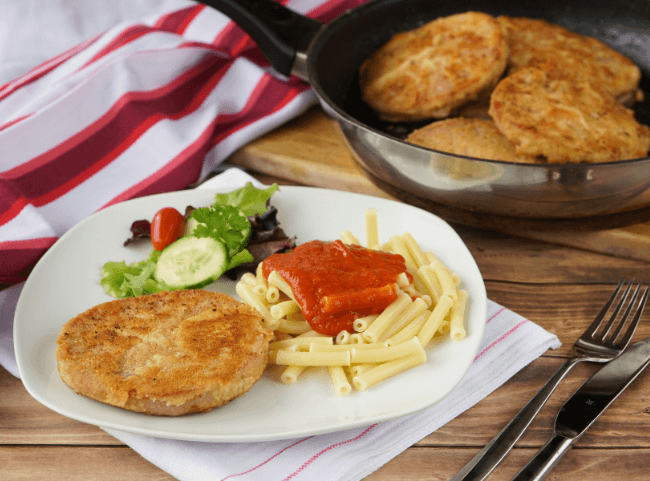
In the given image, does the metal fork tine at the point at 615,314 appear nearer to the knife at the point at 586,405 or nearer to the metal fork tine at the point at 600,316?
the metal fork tine at the point at 600,316

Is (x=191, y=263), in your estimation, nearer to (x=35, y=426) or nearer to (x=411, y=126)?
(x=35, y=426)

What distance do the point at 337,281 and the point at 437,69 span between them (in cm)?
159

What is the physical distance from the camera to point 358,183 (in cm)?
340

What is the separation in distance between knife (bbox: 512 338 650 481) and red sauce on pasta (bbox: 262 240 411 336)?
698 millimetres

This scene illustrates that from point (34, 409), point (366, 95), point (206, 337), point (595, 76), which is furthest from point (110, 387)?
point (595, 76)

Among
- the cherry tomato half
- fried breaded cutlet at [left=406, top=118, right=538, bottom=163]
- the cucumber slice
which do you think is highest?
the cherry tomato half

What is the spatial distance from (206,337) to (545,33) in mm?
2756

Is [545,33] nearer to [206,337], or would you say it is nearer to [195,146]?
[195,146]

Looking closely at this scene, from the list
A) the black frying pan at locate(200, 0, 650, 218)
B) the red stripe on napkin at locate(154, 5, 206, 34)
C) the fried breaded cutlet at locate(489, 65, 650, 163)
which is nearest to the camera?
the black frying pan at locate(200, 0, 650, 218)

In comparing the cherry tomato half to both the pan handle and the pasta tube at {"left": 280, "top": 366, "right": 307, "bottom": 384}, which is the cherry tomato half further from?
the pan handle

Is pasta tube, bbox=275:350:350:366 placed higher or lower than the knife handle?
higher

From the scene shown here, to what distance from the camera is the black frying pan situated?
2555mm

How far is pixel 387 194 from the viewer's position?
333cm

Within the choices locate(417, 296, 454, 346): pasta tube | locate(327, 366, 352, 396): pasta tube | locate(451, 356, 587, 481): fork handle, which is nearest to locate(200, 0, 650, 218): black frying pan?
locate(417, 296, 454, 346): pasta tube
